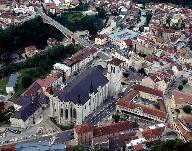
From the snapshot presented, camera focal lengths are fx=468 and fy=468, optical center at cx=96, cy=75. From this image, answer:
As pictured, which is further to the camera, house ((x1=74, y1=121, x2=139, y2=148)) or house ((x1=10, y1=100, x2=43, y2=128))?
house ((x1=10, y1=100, x2=43, y2=128))

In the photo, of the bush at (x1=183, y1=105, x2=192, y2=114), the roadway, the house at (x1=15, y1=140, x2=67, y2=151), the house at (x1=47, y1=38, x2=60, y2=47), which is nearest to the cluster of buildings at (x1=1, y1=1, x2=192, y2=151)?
the house at (x1=47, y1=38, x2=60, y2=47)

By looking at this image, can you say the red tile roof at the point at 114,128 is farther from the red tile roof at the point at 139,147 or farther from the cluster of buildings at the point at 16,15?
the cluster of buildings at the point at 16,15

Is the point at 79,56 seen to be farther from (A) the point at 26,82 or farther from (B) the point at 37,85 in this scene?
(B) the point at 37,85

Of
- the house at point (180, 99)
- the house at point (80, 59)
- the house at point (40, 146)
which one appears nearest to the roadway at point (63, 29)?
the house at point (80, 59)

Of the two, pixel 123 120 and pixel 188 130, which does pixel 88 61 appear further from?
pixel 188 130

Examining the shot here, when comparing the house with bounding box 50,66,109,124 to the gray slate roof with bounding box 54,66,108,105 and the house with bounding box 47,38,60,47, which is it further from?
the house with bounding box 47,38,60,47

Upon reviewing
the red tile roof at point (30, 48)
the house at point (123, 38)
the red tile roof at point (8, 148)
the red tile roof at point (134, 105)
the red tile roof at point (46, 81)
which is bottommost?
the red tile roof at point (8, 148)

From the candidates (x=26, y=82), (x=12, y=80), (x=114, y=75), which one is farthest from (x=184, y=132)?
(x=12, y=80)
